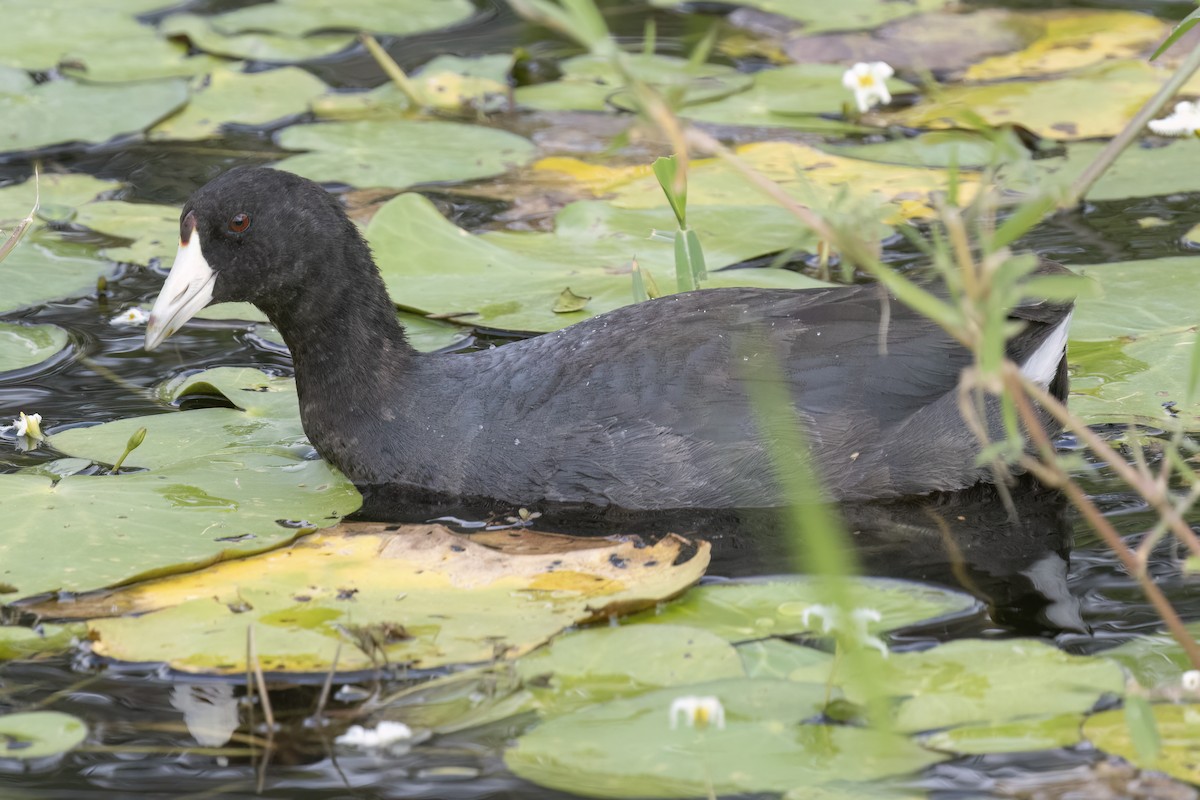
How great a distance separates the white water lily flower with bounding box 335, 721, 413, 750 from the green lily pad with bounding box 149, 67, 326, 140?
374cm

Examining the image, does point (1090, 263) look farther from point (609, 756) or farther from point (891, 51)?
point (609, 756)

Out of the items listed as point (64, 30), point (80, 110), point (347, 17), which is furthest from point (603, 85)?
point (64, 30)

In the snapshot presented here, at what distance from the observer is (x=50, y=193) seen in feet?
17.1

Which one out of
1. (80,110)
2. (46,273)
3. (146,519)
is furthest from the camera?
(80,110)

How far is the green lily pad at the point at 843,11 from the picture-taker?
6418mm

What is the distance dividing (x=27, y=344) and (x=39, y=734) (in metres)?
1.98

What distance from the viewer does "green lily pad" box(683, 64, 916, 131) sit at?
5605 millimetres

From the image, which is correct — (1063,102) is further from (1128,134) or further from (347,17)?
(1128,134)

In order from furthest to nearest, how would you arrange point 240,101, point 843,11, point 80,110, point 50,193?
point 843,11 → point 240,101 → point 80,110 → point 50,193

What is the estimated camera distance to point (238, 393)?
4.02 meters

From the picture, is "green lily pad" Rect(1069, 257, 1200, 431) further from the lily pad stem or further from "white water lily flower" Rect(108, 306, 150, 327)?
"white water lily flower" Rect(108, 306, 150, 327)

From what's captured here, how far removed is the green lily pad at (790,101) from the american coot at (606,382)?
211 centimetres

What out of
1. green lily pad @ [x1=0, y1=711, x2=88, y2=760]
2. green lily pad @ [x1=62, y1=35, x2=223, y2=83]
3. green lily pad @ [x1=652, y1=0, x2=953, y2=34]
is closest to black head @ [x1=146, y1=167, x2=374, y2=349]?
green lily pad @ [x1=0, y1=711, x2=88, y2=760]

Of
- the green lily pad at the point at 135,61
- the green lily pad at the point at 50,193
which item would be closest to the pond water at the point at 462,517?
the green lily pad at the point at 50,193
